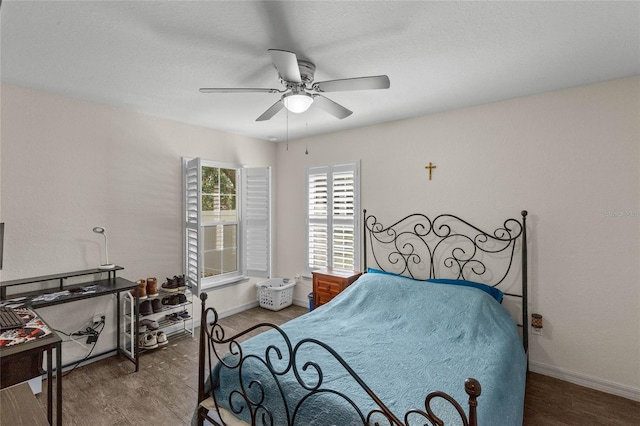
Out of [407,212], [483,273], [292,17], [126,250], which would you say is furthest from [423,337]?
[126,250]

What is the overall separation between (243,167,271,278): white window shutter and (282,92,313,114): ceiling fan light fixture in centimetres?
220

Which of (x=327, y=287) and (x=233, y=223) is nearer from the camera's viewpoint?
(x=327, y=287)

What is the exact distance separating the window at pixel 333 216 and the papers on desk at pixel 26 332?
2951 mm

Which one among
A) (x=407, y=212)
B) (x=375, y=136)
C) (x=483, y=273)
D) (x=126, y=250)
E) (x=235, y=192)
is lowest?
(x=483, y=273)

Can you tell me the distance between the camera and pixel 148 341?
324 cm

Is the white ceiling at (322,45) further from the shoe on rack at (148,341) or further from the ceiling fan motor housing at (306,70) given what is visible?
the shoe on rack at (148,341)

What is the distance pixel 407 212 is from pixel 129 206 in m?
2.99

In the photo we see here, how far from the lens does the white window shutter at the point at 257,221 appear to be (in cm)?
438

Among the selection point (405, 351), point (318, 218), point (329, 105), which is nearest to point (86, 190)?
point (329, 105)

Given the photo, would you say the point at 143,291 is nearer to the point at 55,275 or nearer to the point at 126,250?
the point at 126,250

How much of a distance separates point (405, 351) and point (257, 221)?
289 centimetres

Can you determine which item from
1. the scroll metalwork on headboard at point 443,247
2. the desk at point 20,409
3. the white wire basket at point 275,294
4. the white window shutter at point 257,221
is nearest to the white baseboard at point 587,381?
the scroll metalwork on headboard at point 443,247

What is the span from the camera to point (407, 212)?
11.9 ft

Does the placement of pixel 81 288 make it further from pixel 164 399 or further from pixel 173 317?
pixel 164 399
